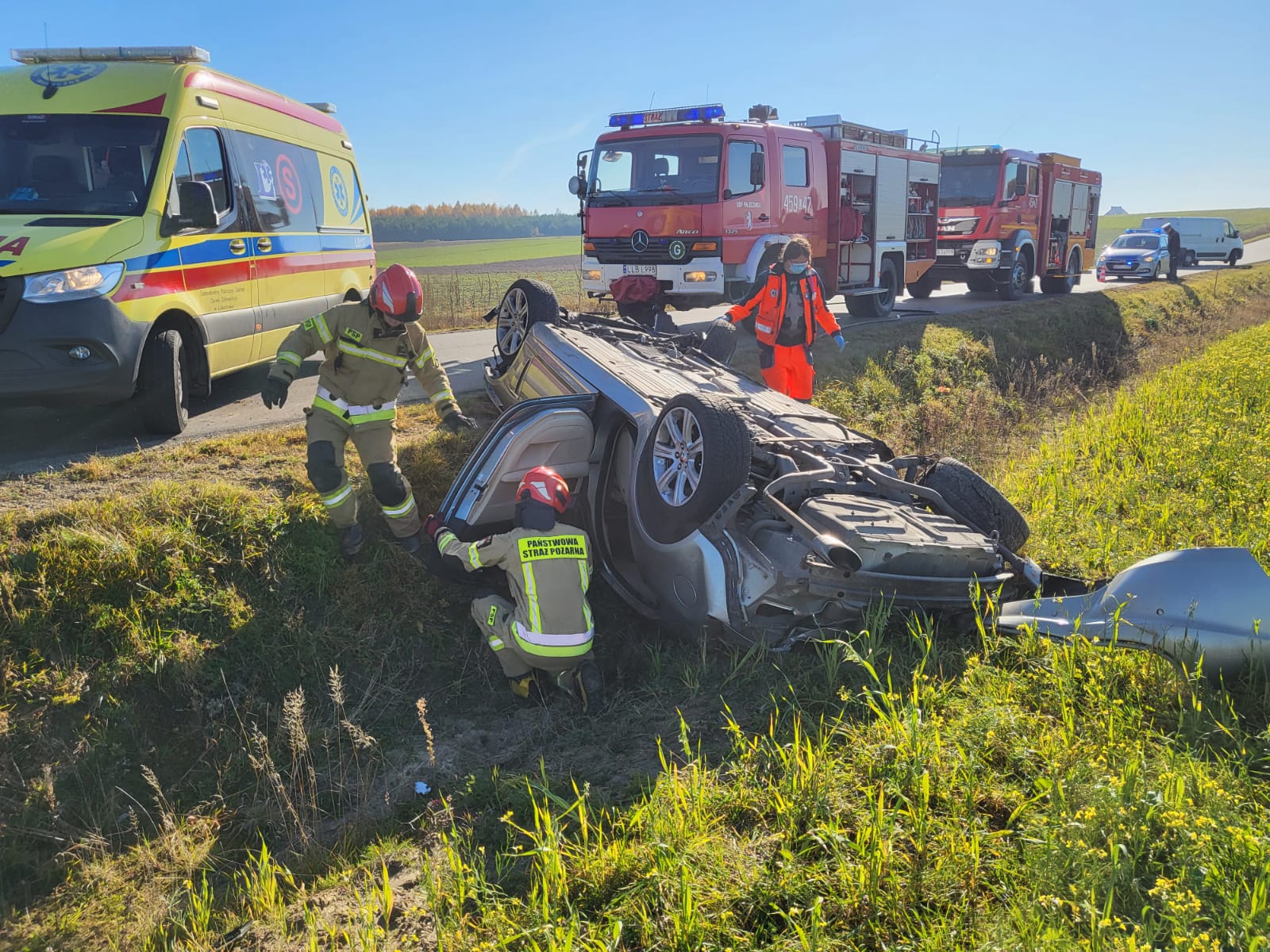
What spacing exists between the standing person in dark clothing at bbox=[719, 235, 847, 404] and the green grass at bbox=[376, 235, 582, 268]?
36477 mm

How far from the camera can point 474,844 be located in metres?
3.20

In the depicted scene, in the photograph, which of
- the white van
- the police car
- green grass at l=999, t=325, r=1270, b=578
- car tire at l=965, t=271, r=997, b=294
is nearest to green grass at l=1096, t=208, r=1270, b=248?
the white van

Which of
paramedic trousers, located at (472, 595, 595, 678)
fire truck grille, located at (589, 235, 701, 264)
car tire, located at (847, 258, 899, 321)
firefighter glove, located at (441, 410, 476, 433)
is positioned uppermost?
fire truck grille, located at (589, 235, 701, 264)

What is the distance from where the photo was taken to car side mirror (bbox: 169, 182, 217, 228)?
18.4 ft

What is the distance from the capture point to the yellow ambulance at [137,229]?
16.4 feet

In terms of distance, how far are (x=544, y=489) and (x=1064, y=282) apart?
18993mm

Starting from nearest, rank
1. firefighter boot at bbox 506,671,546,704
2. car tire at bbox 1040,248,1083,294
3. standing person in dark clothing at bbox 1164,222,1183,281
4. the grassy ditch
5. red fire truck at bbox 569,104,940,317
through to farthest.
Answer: the grassy ditch < firefighter boot at bbox 506,671,546,704 < red fire truck at bbox 569,104,940,317 < car tire at bbox 1040,248,1083,294 < standing person in dark clothing at bbox 1164,222,1183,281

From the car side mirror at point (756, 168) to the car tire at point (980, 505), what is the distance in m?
6.53

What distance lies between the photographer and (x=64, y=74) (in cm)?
587

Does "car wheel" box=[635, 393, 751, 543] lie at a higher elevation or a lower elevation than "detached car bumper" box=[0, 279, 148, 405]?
lower

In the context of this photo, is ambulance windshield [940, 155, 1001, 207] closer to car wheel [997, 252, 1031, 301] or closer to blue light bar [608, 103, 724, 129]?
car wheel [997, 252, 1031, 301]

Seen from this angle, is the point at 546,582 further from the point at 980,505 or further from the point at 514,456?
the point at 980,505

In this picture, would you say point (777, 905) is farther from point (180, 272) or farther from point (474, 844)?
point (180, 272)

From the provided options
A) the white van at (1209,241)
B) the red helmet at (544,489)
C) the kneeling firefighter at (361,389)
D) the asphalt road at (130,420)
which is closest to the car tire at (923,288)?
the asphalt road at (130,420)
